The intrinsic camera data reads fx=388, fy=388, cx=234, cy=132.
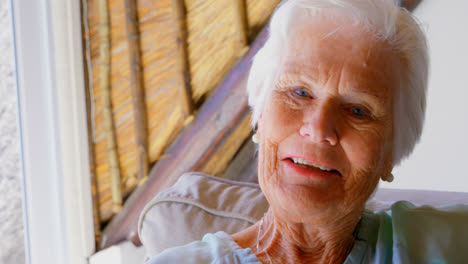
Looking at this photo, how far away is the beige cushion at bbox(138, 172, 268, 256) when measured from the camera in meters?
1.15

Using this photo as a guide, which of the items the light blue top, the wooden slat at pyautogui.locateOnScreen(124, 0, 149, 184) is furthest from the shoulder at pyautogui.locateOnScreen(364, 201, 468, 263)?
the wooden slat at pyautogui.locateOnScreen(124, 0, 149, 184)

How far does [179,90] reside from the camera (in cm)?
216

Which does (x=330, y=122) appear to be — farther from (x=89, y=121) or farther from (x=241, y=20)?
(x=89, y=121)

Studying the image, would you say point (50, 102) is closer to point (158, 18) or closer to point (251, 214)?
point (158, 18)

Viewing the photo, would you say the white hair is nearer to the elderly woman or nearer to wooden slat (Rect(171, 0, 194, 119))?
the elderly woman

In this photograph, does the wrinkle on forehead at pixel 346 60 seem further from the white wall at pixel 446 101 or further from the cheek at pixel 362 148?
the white wall at pixel 446 101

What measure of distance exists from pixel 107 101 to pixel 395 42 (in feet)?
5.86

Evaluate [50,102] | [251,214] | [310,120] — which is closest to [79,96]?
[50,102]

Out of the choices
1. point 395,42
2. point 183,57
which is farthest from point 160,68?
point 395,42

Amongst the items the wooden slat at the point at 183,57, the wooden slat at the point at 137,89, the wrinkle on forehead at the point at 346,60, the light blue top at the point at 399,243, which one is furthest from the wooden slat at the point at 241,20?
the light blue top at the point at 399,243

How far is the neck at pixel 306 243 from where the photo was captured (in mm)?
911

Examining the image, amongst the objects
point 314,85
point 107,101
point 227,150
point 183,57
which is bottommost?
point 227,150

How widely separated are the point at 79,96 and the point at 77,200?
61cm

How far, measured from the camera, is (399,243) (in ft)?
2.91
